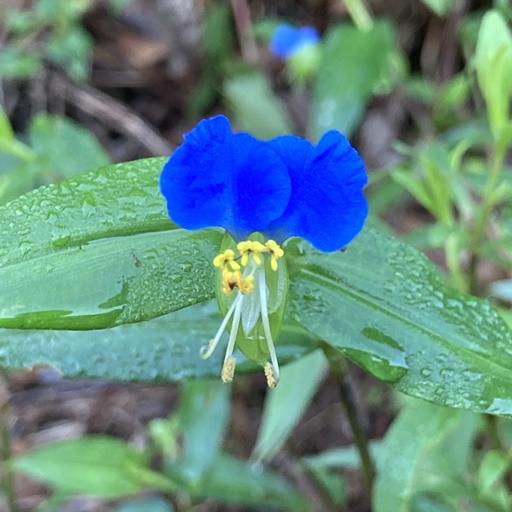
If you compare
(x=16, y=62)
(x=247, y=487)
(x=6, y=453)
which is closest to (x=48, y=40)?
(x=16, y=62)

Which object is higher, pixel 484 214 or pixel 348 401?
pixel 484 214

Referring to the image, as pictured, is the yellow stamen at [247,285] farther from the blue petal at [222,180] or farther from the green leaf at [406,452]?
the green leaf at [406,452]

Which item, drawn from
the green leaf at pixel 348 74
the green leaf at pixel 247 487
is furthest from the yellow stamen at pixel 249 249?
the green leaf at pixel 348 74

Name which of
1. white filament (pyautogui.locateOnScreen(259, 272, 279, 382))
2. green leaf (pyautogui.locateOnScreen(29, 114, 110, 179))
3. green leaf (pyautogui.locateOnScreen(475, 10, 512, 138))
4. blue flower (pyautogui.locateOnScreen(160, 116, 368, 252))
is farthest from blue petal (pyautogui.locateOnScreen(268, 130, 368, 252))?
green leaf (pyautogui.locateOnScreen(29, 114, 110, 179))

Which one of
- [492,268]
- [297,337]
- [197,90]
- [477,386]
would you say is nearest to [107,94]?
[197,90]

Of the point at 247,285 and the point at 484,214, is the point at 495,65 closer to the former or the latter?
the point at 484,214

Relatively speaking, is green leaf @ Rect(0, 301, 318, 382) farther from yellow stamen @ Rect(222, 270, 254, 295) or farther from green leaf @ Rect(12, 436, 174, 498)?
green leaf @ Rect(12, 436, 174, 498)

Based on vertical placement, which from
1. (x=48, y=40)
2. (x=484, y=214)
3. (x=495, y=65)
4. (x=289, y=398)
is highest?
(x=495, y=65)
